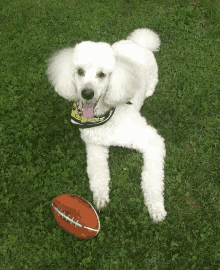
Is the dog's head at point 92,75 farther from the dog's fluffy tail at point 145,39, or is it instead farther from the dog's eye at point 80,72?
the dog's fluffy tail at point 145,39

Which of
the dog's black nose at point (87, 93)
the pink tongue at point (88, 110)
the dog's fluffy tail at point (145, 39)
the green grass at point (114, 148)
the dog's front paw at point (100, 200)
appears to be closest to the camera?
the dog's black nose at point (87, 93)

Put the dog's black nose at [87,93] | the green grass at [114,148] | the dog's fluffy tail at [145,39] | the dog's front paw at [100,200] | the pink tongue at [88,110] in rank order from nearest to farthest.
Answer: the dog's black nose at [87,93] → the pink tongue at [88,110] → the green grass at [114,148] → the dog's front paw at [100,200] → the dog's fluffy tail at [145,39]

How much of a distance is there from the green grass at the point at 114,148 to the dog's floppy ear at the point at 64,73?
3.18 ft

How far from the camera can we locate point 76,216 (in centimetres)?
234

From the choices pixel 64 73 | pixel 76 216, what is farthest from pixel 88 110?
pixel 76 216

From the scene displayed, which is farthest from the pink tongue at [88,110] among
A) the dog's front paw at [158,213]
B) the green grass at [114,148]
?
the dog's front paw at [158,213]

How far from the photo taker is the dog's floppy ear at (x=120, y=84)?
2.37 m

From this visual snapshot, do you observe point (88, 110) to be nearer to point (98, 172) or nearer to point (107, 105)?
point (107, 105)

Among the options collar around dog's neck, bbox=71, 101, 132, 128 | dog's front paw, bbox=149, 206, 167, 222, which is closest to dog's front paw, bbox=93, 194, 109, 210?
dog's front paw, bbox=149, 206, 167, 222

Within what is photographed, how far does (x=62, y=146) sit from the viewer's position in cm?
329

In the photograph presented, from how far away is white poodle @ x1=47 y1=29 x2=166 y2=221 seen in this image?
7.43ft

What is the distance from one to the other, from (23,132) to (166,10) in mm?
3476

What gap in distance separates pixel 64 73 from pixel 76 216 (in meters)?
1.49

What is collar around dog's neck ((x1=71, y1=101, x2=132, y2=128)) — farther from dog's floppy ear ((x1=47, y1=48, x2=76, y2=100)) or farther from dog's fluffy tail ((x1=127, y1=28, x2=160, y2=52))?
dog's fluffy tail ((x1=127, y1=28, x2=160, y2=52))
